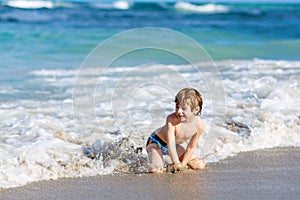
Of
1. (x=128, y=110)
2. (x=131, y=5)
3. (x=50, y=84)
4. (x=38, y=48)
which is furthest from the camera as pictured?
(x=131, y=5)

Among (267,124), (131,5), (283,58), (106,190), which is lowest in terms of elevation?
(106,190)

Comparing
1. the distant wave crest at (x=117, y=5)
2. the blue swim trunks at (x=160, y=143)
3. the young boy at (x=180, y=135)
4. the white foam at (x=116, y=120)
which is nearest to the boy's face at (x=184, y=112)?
the young boy at (x=180, y=135)

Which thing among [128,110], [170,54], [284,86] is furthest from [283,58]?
[128,110]

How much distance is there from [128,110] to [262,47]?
930 cm

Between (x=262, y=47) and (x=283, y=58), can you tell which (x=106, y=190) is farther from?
(x=262, y=47)

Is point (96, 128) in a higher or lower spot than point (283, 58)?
lower

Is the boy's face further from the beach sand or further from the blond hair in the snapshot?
the beach sand

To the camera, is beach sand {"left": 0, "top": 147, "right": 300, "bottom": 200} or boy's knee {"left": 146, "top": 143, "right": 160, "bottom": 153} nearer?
beach sand {"left": 0, "top": 147, "right": 300, "bottom": 200}

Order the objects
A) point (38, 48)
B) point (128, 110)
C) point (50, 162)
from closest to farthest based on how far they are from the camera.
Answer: point (50, 162) → point (128, 110) → point (38, 48)

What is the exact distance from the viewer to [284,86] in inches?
285

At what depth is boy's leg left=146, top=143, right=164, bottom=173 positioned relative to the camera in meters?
3.89

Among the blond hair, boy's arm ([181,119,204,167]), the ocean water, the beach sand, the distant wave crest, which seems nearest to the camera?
the beach sand

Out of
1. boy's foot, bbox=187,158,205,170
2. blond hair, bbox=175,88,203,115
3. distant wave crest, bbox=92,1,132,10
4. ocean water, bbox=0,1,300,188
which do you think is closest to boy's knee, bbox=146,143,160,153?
ocean water, bbox=0,1,300,188

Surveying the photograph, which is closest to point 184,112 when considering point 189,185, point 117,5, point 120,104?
point 189,185
